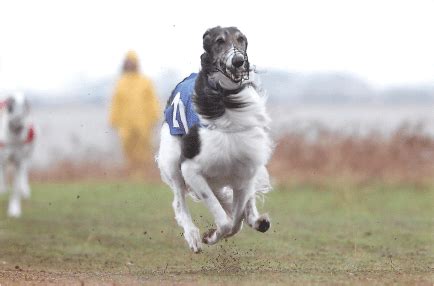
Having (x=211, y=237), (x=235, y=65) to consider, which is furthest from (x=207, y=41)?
(x=211, y=237)

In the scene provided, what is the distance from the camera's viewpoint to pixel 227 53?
7.28m

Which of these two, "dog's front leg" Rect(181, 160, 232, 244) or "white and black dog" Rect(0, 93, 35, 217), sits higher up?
"dog's front leg" Rect(181, 160, 232, 244)

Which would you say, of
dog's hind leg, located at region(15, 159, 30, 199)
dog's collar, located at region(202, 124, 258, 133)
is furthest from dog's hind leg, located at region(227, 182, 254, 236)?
dog's hind leg, located at region(15, 159, 30, 199)

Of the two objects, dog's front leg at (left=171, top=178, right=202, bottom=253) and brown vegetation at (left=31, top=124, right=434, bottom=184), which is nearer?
dog's front leg at (left=171, top=178, right=202, bottom=253)

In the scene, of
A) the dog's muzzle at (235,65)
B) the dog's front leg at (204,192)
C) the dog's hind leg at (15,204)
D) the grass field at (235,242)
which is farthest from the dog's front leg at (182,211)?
the dog's hind leg at (15,204)

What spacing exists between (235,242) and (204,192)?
2.59m

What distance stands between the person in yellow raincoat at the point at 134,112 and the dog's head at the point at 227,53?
36.5ft

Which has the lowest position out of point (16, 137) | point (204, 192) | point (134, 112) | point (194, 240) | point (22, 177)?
A: point (134, 112)

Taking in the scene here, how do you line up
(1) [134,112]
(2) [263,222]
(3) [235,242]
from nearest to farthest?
(2) [263,222] < (3) [235,242] < (1) [134,112]

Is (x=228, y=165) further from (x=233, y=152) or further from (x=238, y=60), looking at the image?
(x=238, y=60)

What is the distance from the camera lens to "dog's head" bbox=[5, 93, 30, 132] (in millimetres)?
14383

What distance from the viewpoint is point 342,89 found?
24703 mm

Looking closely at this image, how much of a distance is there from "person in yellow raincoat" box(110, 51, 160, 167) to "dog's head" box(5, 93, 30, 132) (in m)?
4.22

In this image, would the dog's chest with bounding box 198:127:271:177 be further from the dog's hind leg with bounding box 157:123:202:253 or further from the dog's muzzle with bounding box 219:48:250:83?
the dog's hind leg with bounding box 157:123:202:253
